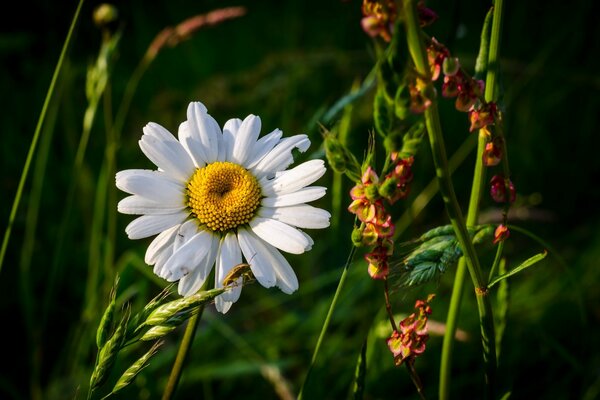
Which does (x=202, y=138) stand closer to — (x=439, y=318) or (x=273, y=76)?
(x=439, y=318)

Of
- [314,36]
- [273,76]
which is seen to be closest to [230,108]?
[273,76]

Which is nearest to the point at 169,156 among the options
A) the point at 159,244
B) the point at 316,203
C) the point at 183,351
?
the point at 159,244

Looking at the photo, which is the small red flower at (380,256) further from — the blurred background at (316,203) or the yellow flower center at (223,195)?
the blurred background at (316,203)

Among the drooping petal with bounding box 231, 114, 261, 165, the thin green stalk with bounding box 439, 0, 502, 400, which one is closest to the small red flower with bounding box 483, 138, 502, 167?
the thin green stalk with bounding box 439, 0, 502, 400

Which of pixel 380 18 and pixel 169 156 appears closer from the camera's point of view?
pixel 380 18

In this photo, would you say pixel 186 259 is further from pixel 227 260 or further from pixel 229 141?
pixel 229 141

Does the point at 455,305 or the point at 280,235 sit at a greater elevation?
the point at 280,235

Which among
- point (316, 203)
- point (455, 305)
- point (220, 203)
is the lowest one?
point (316, 203)
